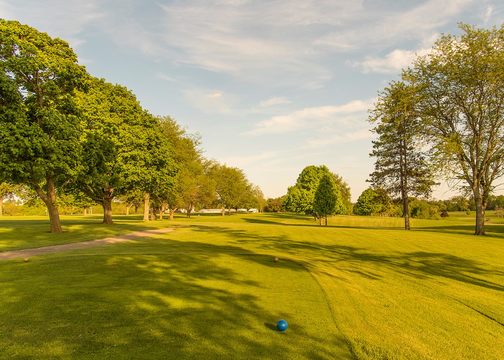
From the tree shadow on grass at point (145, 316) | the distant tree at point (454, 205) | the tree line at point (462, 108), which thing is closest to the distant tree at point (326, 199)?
the tree line at point (462, 108)

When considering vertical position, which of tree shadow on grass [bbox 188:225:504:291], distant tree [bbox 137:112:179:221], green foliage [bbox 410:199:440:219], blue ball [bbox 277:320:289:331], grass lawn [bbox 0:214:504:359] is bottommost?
tree shadow on grass [bbox 188:225:504:291]

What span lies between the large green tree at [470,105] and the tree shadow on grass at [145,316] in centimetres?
3302

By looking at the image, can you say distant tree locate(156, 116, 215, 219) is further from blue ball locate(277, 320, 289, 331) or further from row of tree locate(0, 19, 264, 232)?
blue ball locate(277, 320, 289, 331)

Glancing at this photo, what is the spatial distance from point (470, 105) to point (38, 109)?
43.5 m

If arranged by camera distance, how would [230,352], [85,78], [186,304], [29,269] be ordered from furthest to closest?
1. [85,78]
2. [29,269]
3. [186,304]
4. [230,352]

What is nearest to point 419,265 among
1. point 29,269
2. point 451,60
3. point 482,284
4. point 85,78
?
point 482,284

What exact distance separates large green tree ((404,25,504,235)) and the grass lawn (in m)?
23.3

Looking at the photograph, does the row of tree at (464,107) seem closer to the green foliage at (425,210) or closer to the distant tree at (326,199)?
the distant tree at (326,199)

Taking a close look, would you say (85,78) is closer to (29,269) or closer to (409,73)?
(29,269)

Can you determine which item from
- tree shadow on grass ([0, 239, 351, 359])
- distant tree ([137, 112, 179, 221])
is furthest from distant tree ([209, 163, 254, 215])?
tree shadow on grass ([0, 239, 351, 359])

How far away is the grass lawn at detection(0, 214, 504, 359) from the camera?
20.9ft

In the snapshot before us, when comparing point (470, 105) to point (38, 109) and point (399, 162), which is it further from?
point (38, 109)

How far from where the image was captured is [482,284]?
13.6 m

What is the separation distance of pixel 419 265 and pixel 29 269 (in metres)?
18.9
